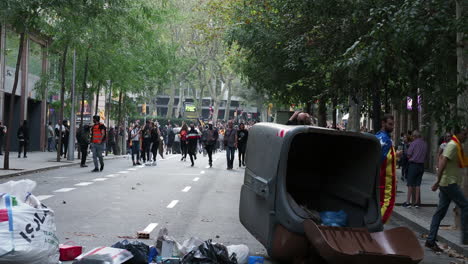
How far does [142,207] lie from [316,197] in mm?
5071

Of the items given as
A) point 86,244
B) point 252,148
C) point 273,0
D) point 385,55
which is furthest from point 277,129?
point 273,0

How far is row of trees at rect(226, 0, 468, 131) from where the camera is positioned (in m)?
11.3

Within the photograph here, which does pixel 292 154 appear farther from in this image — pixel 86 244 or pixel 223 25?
pixel 223 25

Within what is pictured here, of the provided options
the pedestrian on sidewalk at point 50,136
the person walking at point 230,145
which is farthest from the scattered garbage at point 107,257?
the pedestrian on sidewalk at point 50,136

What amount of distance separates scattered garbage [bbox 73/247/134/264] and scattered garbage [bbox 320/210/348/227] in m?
2.43

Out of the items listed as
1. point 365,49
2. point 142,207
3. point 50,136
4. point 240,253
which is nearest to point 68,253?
point 240,253

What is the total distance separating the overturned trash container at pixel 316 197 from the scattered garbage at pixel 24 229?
2233mm

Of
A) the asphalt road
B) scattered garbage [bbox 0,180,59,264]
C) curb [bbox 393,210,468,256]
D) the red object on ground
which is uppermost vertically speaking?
scattered garbage [bbox 0,180,59,264]

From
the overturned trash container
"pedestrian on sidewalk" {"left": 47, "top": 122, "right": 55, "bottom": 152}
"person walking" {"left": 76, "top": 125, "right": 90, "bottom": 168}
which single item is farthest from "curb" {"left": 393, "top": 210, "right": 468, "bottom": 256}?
"pedestrian on sidewalk" {"left": 47, "top": 122, "right": 55, "bottom": 152}

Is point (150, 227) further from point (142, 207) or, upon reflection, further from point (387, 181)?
point (387, 181)

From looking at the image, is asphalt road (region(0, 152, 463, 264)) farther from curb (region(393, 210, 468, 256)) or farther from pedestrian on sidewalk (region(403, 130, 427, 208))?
pedestrian on sidewalk (region(403, 130, 427, 208))

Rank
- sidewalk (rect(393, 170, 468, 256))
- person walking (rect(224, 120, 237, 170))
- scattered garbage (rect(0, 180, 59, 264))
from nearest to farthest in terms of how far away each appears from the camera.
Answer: scattered garbage (rect(0, 180, 59, 264)) < sidewalk (rect(393, 170, 468, 256)) < person walking (rect(224, 120, 237, 170))

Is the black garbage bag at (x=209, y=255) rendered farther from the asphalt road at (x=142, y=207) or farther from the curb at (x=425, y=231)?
the curb at (x=425, y=231)

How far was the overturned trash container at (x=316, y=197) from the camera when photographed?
7.58 metres
